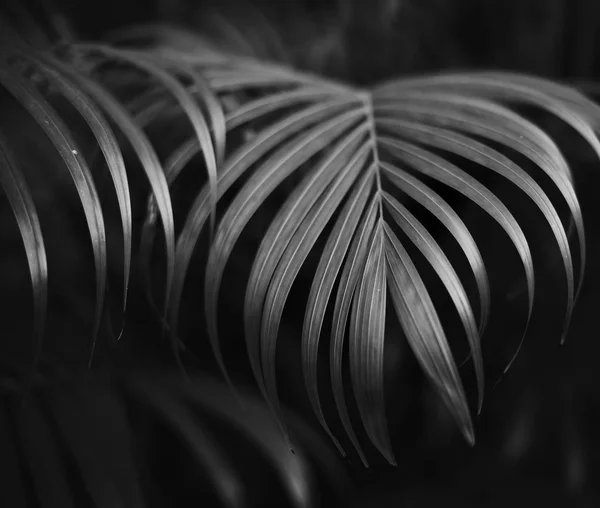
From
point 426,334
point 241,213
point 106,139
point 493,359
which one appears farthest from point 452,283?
point 493,359

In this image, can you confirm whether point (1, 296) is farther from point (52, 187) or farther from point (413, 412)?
point (413, 412)

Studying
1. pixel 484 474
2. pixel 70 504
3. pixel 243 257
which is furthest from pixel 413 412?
pixel 70 504

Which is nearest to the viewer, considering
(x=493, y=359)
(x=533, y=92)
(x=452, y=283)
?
(x=452, y=283)

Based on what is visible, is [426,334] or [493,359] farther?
[493,359]

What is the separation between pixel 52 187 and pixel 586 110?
0.56 m

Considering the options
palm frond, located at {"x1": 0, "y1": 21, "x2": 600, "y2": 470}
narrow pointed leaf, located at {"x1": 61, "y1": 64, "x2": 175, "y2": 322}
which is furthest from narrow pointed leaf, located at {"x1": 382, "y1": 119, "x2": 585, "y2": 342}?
narrow pointed leaf, located at {"x1": 61, "y1": 64, "x2": 175, "y2": 322}

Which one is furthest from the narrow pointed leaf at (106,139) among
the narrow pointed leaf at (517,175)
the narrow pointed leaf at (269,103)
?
the narrow pointed leaf at (517,175)

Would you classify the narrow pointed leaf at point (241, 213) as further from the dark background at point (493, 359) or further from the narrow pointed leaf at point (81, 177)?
the dark background at point (493, 359)

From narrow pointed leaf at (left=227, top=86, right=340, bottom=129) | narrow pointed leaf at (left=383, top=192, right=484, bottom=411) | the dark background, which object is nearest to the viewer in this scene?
narrow pointed leaf at (left=383, top=192, right=484, bottom=411)

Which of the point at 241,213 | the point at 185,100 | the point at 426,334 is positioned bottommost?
the point at 426,334

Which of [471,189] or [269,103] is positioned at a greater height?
[269,103]

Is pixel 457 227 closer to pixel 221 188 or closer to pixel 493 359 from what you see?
pixel 221 188

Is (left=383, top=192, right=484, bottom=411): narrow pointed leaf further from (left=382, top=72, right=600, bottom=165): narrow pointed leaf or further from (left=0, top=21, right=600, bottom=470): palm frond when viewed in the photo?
(left=382, top=72, right=600, bottom=165): narrow pointed leaf

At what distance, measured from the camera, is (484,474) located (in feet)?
2.99
